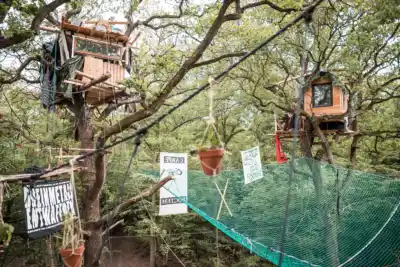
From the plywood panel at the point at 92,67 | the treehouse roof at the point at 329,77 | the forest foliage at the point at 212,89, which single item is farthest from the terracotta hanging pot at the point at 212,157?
the treehouse roof at the point at 329,77

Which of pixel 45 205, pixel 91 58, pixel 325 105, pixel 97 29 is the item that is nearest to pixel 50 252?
pixel 45 205

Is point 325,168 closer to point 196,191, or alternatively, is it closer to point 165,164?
point 196,191

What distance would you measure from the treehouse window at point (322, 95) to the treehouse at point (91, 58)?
334 centimetres

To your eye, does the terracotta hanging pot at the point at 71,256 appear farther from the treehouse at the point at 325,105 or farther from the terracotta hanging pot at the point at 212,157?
the treehouse at the point at 325,105

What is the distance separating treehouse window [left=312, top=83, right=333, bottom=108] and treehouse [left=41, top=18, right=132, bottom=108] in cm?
334

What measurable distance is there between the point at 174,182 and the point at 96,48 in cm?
184

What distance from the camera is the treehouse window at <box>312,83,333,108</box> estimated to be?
5926 mm

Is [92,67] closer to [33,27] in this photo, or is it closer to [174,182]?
[33,27]

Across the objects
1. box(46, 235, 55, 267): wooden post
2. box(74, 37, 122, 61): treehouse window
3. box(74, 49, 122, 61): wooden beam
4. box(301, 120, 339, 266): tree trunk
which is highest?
box(74, 37, 122, 61): treehouse window

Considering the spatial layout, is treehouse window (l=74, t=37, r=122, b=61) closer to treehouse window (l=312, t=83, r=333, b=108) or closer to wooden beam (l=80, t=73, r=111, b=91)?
wooden beam (l=80, t=73, r=111, b=91)

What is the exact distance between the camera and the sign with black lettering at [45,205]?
268cm

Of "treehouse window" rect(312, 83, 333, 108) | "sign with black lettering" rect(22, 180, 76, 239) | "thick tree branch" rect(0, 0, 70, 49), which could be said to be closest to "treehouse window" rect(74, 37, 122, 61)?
"thick tree branch" rect(0, 0, 70, 49)

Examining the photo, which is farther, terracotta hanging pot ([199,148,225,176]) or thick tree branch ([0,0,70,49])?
thick tree branch ([0,0,70,49])

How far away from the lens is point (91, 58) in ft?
13.0
